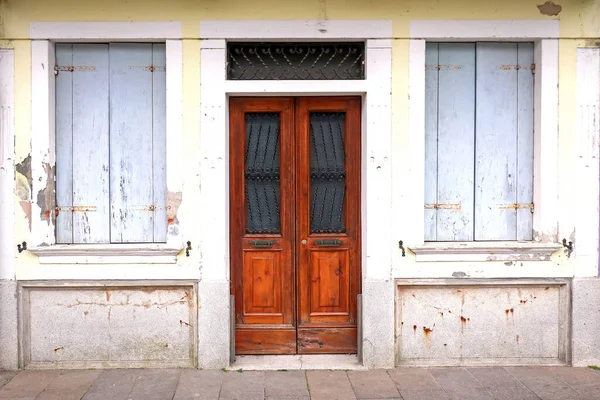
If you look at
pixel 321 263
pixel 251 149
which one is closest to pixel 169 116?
pixel 251 149

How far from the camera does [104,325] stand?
6.39m

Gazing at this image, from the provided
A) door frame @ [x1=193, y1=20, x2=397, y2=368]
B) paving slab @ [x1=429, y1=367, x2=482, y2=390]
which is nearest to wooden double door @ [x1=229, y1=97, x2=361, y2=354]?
door frame @ [x1=193, y1=20, x2=397, y2=368]

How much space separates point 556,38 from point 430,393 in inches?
141

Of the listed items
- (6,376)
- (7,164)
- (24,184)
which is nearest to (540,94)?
(24,184)

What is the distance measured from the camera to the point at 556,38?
6379 millimetres

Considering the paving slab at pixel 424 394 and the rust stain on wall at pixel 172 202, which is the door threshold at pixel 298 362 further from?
the rust stain on wall at pixel 172 202

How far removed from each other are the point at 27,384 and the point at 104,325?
84cm

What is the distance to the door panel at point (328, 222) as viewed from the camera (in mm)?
6613

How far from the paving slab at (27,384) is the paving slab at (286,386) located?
2.02m

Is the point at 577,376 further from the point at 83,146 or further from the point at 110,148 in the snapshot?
the point at 83,146

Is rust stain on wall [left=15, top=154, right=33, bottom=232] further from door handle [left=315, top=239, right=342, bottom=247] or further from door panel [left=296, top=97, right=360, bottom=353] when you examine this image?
door handle [left=315, top=239, right=342, bottom=247]

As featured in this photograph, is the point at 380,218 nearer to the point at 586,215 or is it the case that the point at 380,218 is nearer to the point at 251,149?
the point at 251,149

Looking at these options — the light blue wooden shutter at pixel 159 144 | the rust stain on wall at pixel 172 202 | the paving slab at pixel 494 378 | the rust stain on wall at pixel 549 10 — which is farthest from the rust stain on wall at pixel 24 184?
the rust stain on wall at pixel 549 10

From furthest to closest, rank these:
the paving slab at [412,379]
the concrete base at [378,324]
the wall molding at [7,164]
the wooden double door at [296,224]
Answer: the wooden double door at [296,224], the concrete base at [378,324], the wall molding at [7,164], the paving slab at [412,379]
